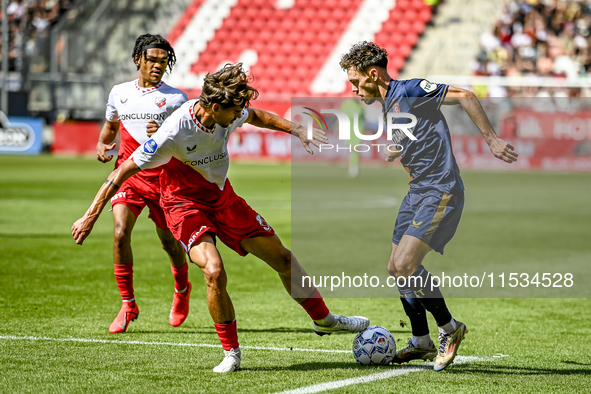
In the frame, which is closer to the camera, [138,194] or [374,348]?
[374,348]

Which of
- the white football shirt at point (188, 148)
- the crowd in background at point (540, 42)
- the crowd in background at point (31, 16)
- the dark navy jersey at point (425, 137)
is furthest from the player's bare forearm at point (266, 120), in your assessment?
the crowd in background at point (31, 16)

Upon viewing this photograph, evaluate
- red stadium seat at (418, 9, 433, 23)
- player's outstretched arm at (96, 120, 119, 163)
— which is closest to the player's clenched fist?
player's outstretched arm at (96, 120, 119, 163)

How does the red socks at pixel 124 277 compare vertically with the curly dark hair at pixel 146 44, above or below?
below

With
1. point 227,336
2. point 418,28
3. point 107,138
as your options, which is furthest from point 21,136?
point 227,336

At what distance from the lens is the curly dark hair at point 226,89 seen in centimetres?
480

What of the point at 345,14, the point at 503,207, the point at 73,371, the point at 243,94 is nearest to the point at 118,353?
the point at 73,371

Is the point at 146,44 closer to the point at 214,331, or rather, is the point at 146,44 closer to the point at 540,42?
the point at 214,331

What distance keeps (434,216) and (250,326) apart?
2.05 meters

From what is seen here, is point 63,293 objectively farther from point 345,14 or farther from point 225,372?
point 345,14

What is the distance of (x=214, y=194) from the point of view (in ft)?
17.3

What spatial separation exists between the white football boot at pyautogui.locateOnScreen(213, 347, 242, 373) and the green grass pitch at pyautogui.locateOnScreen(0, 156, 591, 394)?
0.32 feet

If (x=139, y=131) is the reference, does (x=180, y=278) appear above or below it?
below

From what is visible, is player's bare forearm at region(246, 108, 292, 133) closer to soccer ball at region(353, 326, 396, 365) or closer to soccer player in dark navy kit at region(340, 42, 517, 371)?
soccer player in dark navy kit at region(340, 42, 517, 371)

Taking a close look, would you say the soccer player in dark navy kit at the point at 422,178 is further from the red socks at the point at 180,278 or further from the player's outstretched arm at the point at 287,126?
the red socks at the point at 180,278
